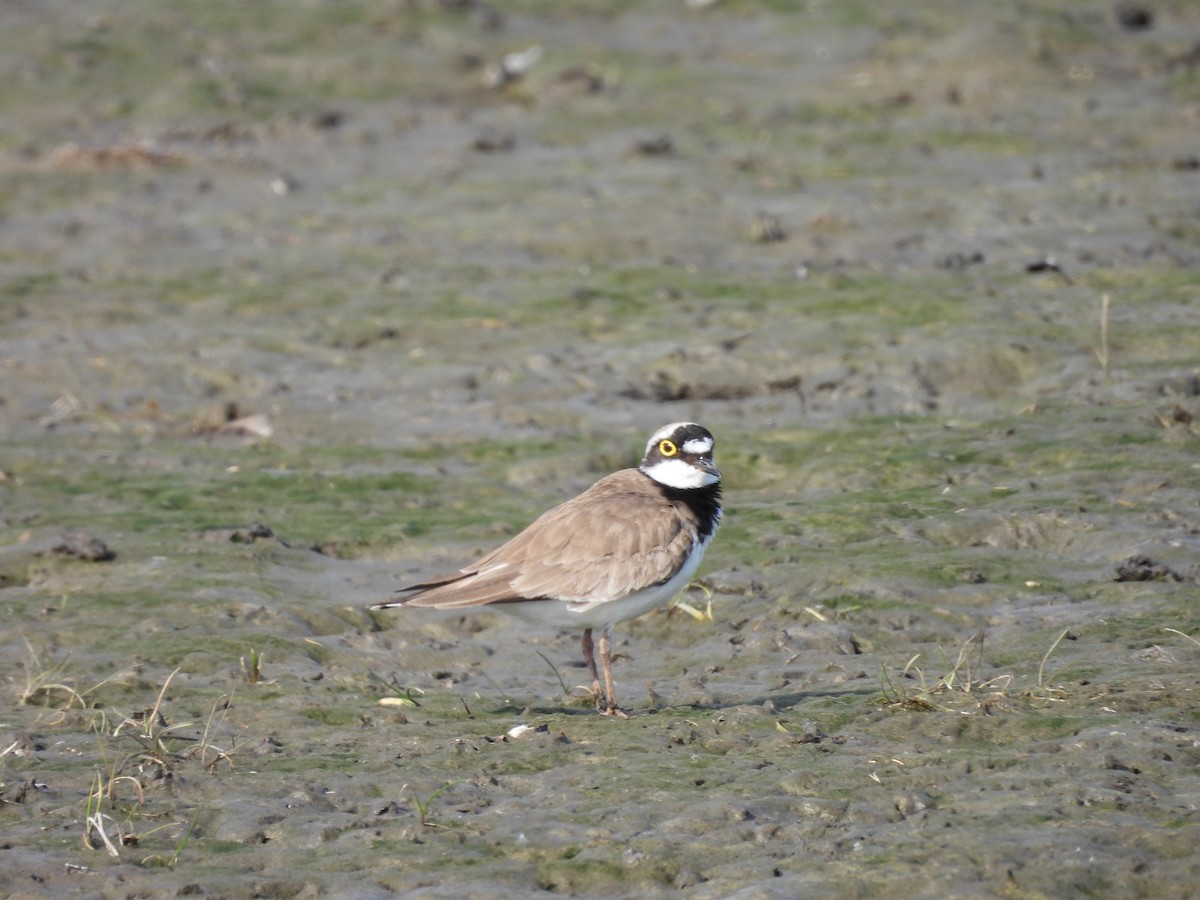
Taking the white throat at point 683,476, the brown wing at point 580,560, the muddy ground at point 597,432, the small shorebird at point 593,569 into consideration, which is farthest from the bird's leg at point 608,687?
the white throat at point 683,476

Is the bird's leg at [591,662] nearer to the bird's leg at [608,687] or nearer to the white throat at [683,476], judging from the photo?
the bird's leg at [608,687]

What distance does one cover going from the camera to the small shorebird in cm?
851

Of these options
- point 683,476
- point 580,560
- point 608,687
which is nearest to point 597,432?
point 683,476

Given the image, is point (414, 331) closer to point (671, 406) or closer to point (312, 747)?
point (671, 406)

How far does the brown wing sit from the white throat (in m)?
0.31

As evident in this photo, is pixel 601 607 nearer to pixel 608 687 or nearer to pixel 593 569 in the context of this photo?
pixel 593 569

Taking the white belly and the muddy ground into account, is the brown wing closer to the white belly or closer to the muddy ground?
the white belly

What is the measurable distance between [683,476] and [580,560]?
3.06ft

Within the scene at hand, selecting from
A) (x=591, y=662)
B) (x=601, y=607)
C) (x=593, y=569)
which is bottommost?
(x=591, y=662)

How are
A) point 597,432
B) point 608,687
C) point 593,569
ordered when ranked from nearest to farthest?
point 608,687 → point 593,569 → point 597,432

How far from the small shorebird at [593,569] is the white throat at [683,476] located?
15 cm

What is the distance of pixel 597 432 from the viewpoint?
498 inches

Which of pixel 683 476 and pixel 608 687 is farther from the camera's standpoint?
pixel 683 476

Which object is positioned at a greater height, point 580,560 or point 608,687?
point 580,560
